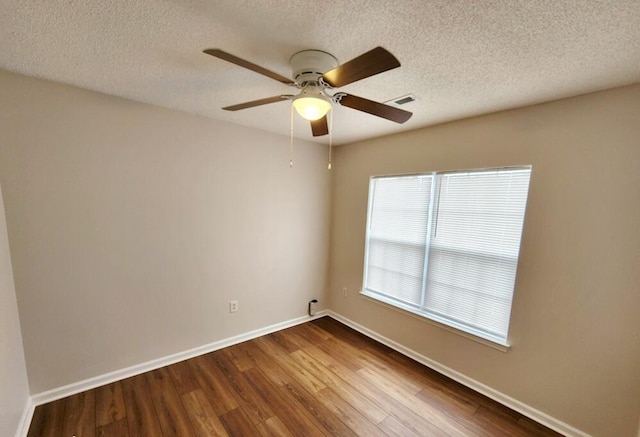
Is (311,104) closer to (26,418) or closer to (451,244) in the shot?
(451,244)

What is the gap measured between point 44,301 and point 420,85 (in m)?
3.06

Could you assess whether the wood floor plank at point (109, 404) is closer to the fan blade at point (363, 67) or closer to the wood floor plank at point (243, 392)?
the wood floor plank at point (243, 392)

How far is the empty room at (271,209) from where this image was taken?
1241 mm

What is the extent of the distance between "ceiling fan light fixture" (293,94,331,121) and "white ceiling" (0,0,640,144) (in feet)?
0.84

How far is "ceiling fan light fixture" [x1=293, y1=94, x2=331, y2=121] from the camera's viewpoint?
1335 mm

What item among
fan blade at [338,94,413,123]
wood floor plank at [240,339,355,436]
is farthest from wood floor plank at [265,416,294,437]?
fan blade at [338,94,413,123]

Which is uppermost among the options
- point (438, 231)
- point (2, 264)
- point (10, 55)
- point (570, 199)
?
point (10, 55)

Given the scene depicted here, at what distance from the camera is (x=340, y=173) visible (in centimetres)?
343

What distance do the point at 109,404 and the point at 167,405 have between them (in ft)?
1.38

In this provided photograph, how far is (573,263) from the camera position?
1.75 m

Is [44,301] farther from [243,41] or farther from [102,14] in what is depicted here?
[243,41]

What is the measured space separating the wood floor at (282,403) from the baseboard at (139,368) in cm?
5

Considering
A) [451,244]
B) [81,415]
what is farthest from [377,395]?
[81,415]

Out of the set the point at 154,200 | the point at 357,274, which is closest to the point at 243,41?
the point at 154,200
